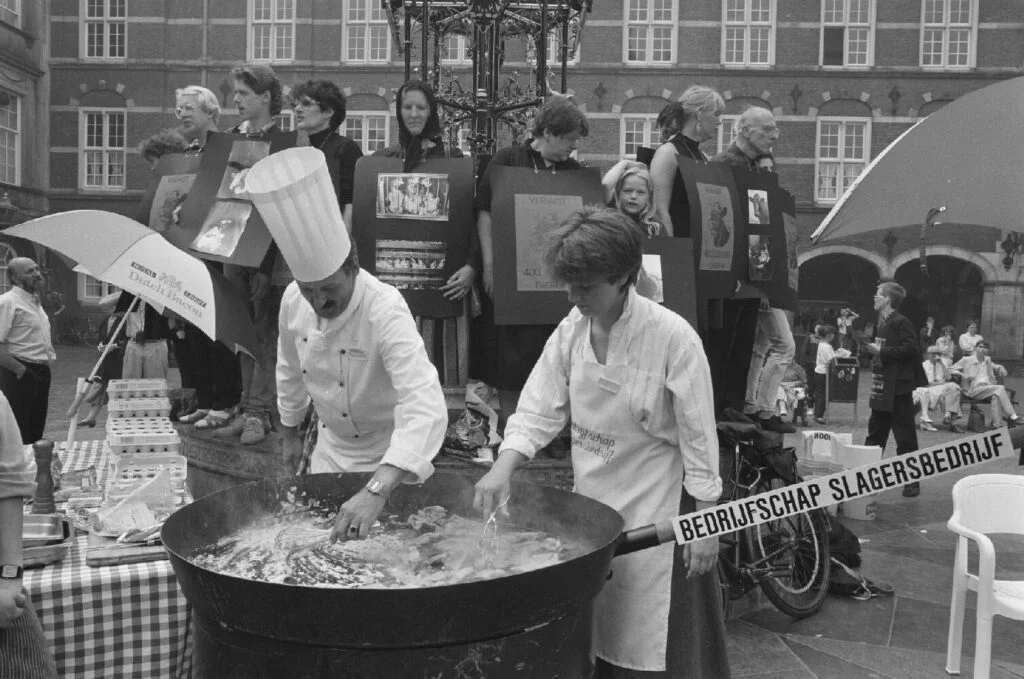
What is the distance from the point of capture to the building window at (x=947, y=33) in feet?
78.6

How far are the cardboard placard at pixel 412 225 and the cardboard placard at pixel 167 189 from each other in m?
1.05

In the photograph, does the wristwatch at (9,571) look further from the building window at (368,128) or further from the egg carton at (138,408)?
the building window at (368,128)

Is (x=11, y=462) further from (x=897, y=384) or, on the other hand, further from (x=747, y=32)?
(x=747, y=32)

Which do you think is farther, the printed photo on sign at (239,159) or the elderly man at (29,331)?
the elderly man at (29,331)

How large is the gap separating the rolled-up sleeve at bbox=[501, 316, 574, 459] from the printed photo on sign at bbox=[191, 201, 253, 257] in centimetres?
223

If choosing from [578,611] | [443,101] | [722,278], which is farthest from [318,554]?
[443,101]

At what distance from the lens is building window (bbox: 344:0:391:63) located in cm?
2448

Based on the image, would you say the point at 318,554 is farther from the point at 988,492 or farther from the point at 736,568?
the point at 988,492

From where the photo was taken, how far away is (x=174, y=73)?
82.5 feet

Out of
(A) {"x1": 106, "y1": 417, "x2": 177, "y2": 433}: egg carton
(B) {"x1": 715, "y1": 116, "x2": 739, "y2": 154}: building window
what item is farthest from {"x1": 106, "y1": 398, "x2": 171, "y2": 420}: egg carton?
(B) {"x1": 715, "y1": 116, "x2": 739, "y2": 154}: building window

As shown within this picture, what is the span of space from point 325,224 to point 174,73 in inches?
1003

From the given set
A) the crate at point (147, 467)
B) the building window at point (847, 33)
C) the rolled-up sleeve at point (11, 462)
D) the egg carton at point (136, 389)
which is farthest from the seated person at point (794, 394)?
the building window at point (847, 33)

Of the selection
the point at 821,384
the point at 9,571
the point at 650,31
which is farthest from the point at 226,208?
the point at 650,31

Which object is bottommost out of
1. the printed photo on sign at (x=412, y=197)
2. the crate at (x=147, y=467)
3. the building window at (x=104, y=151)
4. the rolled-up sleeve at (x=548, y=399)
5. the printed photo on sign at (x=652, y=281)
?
the crate at (x=147, y=467)
